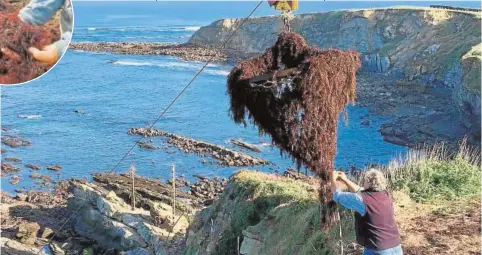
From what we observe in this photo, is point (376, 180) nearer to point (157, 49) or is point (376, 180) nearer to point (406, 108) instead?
point (406, 108)

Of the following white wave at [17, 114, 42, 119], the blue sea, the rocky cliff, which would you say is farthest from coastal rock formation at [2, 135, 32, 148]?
the rocky cliff

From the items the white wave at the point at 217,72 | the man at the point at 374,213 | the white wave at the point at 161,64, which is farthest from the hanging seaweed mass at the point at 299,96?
the white wave at the point at 161,64

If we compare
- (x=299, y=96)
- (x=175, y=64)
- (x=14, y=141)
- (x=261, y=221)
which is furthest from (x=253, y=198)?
(x=175, y=64)

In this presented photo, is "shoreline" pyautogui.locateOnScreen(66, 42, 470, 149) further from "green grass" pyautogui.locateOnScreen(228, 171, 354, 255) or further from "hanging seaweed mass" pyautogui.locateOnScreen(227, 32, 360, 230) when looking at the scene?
"hanging seaweed mass" pyautogui.locateOnScreen(227, 32, 360, 230)

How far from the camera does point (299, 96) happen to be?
19.9 ft

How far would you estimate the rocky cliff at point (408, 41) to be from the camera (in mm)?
41750

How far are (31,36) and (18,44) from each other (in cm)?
10

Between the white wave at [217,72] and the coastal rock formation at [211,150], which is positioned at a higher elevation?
the white wave at [217,72]

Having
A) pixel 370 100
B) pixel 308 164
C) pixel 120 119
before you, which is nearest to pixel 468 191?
pixel 308 164

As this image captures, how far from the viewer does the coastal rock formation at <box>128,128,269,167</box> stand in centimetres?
3361

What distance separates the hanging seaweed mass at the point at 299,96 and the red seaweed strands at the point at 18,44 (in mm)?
2567

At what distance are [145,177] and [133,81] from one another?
94.3 ft

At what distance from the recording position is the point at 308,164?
646 cm

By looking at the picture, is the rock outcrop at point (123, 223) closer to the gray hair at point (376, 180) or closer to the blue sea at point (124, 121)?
the blue sea at point (124, 121)
